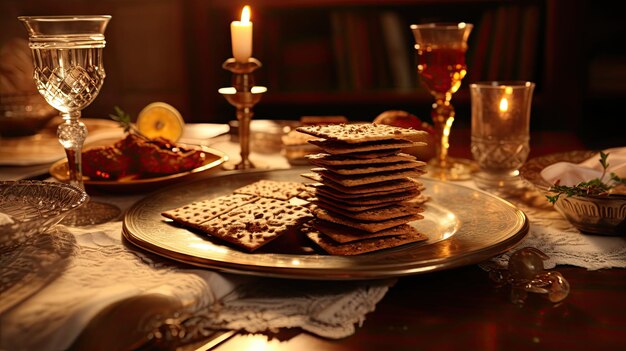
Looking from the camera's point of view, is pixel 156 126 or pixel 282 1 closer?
pixel 156 126

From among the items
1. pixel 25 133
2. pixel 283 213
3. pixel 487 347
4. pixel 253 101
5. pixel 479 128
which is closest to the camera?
pixel 487 347

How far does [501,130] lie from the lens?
5.52 feet

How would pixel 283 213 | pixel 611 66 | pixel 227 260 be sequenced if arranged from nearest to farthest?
1. pixel 227 260
2. pixel 283 213
3. pixel 611 66

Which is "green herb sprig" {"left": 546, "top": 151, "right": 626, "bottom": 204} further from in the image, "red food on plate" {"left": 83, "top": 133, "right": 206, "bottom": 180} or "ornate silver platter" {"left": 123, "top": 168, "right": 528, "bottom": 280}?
"red food on plate" {"left": 83, "top": 133, "right": 206, "bottom": 180}

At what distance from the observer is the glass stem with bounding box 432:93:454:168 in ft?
6.17

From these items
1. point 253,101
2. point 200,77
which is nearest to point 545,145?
point 253,101

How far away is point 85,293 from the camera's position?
966 millimetres

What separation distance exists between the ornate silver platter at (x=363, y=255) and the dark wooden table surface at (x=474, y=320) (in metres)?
0.05

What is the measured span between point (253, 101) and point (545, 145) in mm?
970

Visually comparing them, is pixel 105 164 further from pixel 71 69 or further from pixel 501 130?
pixel 501 130

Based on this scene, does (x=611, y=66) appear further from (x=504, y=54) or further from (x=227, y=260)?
(x=227, y=260)

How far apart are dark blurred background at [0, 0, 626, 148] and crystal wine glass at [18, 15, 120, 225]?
2.24 meters

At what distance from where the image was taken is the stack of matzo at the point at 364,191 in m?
1.14

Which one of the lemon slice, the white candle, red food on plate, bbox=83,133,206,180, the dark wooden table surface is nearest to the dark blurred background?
the lemon slice
